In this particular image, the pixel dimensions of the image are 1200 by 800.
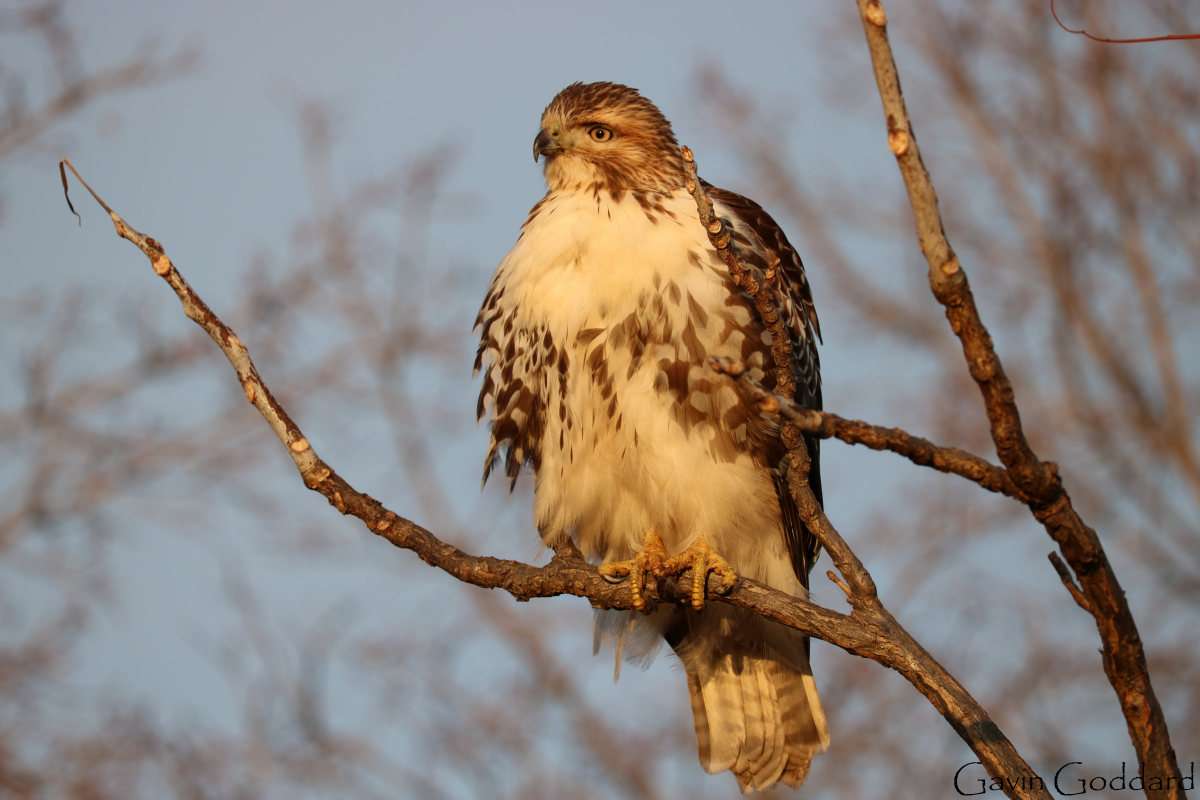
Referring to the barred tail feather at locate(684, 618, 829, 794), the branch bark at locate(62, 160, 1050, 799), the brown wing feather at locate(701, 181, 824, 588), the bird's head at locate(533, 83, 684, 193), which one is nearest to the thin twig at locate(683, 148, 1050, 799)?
the branch bark at locate(62, 160, 1050, 799)

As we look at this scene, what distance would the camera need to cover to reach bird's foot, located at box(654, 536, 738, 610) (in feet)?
12.1

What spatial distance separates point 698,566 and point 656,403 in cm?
62

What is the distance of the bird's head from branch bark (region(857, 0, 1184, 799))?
2.23 metres

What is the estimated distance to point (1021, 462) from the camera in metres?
2.32

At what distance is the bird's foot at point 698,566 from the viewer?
3.69 m

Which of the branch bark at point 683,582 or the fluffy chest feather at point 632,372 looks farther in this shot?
the fluffy chest feather at point 632,372

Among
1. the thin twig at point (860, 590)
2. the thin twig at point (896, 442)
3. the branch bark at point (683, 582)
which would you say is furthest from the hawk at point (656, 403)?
the thin twig at point (896, 442)

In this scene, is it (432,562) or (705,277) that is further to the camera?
(705,277)

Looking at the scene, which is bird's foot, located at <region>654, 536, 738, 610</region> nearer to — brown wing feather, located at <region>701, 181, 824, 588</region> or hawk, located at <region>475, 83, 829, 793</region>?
hawk, located at <region>475, 83, 829, 793</region>

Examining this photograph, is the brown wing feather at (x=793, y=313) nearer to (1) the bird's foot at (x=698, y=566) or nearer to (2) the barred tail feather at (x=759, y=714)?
(2) the barred tail feather at (x=759, y=714)

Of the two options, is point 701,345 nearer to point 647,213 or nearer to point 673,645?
point 647,213

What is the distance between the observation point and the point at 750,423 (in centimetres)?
396

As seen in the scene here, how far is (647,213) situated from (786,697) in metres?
2.17

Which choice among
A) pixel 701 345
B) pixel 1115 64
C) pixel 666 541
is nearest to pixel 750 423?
pixel 701 345
